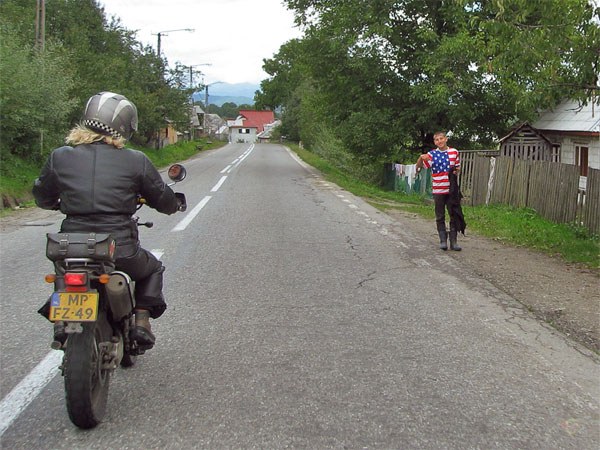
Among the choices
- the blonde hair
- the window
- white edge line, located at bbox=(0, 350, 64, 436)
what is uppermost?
the window

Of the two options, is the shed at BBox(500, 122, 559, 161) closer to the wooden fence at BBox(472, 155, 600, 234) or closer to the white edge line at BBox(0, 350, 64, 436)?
the wooden fence at BBox(472, 155, 600, 234)

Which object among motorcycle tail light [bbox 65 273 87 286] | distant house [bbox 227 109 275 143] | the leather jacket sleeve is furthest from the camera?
distant house [bbox 227 109 275 143]

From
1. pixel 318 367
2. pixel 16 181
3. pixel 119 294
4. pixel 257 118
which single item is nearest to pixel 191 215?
pixel 16 181

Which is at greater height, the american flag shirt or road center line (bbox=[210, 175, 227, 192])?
the american flag shirt

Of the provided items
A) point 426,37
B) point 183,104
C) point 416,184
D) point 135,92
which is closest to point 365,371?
point 426,37

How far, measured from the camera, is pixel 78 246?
2.89 m

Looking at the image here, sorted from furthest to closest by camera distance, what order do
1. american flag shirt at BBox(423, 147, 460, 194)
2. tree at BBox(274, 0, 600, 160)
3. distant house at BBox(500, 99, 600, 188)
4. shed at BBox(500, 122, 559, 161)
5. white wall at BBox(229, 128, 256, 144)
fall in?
white wall at BBox(229, 128, 256, 144) < shed at BBox(500, 122, 559, 161) < distant house at BBox(500, 99, 600, 188) < tree at BBox(274, 0, 600, 160) < american flag shirt at BBox(423, 147, 460, 194)

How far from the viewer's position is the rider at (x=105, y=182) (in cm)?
315

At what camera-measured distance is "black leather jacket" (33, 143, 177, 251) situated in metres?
3.14

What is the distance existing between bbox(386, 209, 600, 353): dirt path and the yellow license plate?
378 centimetres

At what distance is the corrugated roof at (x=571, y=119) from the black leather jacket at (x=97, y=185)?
15.6 metres

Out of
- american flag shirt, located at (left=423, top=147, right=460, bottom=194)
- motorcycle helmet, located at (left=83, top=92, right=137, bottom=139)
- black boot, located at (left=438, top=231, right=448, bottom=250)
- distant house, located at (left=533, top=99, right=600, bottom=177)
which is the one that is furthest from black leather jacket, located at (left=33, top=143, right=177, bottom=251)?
distant house, located at (left=533, top=99, right=600, bottom=177)

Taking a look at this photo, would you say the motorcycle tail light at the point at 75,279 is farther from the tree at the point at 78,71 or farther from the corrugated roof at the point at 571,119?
the corrugated roof at the point at 571,119

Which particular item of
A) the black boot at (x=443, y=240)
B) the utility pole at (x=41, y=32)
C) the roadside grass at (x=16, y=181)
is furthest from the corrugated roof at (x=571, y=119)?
the utility pole at (x=41, y=32)
